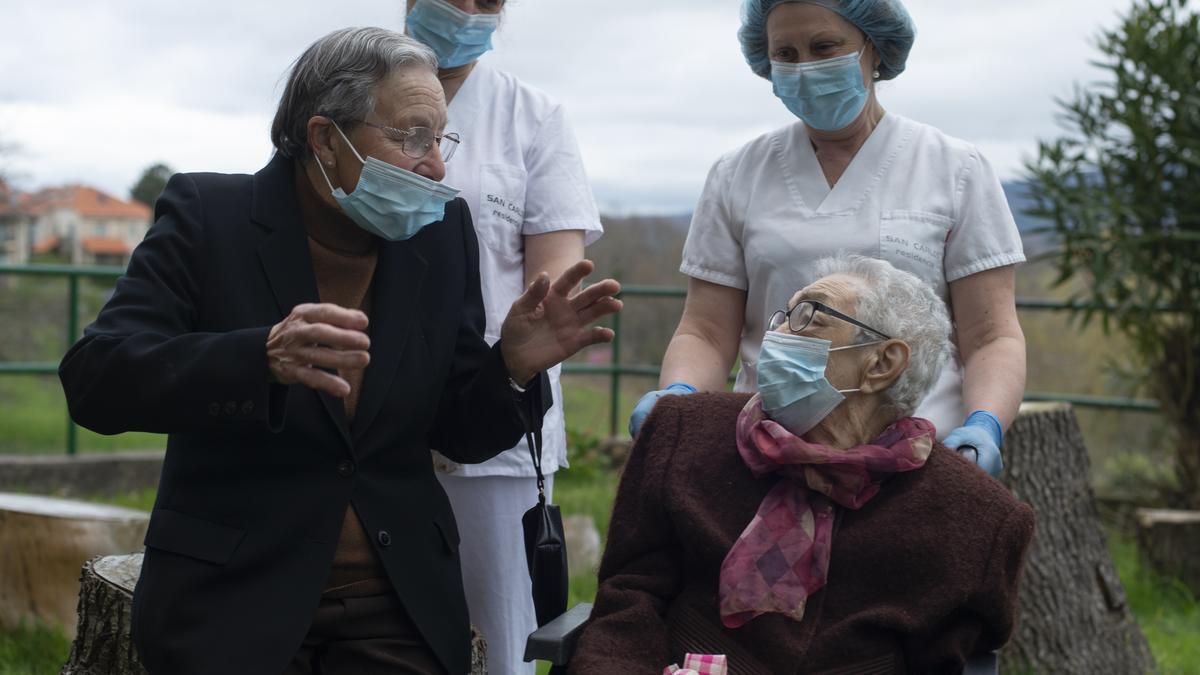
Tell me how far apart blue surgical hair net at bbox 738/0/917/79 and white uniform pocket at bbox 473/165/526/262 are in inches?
24.8

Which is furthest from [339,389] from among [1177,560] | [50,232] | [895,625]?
[50,232]

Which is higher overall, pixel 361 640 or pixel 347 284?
pixel 347 284

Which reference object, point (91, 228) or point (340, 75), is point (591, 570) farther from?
point (91, 228)

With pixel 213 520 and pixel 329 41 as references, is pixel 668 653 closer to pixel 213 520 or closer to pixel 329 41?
pixel 213 520

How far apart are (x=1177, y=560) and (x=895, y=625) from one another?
4548 millimetres

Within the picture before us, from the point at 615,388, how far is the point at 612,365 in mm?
197

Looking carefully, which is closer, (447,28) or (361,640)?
(361,640)

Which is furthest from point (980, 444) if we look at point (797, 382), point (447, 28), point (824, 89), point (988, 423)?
point (447, 28)

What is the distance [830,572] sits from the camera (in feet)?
8.95

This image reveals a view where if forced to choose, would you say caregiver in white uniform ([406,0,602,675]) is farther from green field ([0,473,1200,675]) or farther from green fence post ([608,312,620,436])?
green fence post ([608,312,620,436])

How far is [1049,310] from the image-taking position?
25.3ft

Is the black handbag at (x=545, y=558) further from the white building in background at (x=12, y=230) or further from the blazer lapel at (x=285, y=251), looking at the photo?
the white building in background at (x=12, y=230)

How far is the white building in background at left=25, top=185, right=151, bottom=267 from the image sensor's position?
18.4m

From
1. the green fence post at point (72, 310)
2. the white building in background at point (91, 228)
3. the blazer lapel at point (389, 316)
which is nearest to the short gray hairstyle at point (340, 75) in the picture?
the blazer lapel at point (389, 316)
